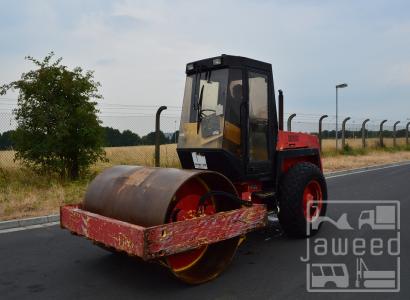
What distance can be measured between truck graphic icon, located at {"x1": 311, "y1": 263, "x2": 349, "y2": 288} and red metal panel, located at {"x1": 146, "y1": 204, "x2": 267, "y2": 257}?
79 centimetres

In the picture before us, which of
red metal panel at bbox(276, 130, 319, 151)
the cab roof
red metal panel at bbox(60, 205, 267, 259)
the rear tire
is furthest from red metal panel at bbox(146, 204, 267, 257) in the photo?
the cab roof

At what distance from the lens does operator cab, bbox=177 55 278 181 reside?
5.37 meters

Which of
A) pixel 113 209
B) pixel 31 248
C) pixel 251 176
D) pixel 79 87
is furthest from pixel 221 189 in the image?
pixel 79 87

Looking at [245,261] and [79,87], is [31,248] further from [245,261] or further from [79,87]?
[79,87]

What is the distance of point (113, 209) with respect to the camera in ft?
15.4

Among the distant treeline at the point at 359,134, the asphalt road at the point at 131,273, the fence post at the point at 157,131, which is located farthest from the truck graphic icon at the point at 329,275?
the distant treeline at the point at 359,134

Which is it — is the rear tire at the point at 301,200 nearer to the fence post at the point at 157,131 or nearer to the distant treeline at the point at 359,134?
the fence post at the point at 157,131

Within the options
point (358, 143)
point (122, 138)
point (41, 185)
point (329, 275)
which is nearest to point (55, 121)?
point (41, 185)

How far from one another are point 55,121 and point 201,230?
7.28m

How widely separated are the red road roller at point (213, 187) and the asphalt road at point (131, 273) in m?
0.29

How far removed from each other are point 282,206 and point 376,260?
1.31 m

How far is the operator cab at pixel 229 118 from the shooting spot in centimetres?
537

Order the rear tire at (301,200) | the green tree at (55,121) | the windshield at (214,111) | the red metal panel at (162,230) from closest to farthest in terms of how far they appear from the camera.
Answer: the red metal panel at (162,230)
the windshield at (214,111)
the rear tire at (301,200)
the green tree at (55,121)

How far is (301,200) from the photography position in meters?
5.96
